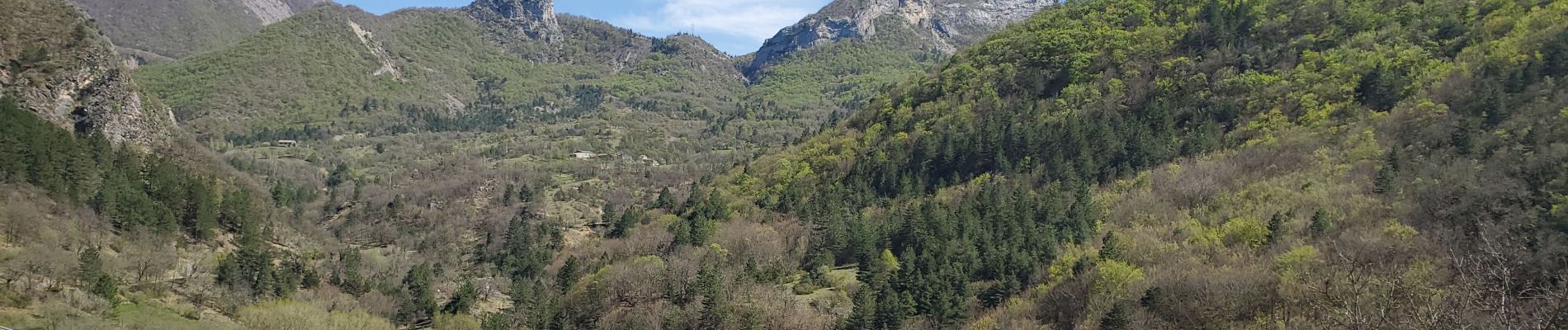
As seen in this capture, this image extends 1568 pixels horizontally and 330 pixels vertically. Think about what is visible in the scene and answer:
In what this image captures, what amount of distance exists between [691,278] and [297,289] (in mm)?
35517

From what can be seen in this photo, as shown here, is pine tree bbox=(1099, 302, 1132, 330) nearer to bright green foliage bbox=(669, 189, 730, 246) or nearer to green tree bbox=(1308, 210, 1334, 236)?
green tree bbox=(1308, 210, 1334, 236)

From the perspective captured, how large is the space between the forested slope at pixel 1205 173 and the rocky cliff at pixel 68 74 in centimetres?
7007

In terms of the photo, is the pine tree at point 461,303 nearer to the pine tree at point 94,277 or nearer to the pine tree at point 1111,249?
the pine tree at point 94,277

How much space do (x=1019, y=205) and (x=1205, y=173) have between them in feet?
48.1

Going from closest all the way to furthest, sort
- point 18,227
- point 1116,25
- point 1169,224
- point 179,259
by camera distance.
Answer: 1. point 18,227
2. point 1169,224
3. point 179,259
4. point 1116,25

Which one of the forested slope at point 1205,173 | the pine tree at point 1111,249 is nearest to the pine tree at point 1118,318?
the forested slope at point 1205,173

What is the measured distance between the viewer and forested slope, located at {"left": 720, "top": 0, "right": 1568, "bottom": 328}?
40750 mm

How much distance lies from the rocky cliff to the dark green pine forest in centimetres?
38

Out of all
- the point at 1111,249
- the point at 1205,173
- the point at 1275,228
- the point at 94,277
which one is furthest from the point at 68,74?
the point at 1275,228

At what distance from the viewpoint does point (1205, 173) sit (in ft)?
216

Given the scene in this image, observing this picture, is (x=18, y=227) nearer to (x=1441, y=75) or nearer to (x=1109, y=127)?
(x=1109, y=127)

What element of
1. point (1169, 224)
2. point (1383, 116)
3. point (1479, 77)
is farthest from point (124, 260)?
point (1479, 77)

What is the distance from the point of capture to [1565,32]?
195 ft

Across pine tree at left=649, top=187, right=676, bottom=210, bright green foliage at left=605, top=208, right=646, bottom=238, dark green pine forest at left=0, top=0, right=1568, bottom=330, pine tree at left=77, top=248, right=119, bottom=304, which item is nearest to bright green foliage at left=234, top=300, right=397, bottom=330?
dark green pine forest at left=0, top=0, right=1568, bottom=330
